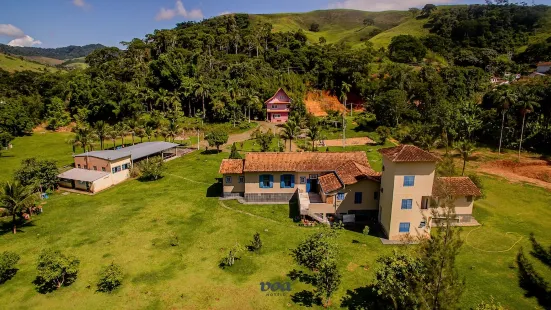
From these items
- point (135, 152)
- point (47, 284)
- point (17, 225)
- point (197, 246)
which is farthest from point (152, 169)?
point (47, 284)

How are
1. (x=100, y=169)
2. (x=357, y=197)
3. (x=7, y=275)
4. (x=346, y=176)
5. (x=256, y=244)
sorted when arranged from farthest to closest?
(x=100, y=169) → (x=346, y=176) → (x=357, y=197) → (x=256, y=244) → (x=7, y=275)

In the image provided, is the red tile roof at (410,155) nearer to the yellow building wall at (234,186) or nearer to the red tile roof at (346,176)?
the red tile roof at (346,176)

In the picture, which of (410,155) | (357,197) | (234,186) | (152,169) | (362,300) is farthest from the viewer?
(152,169)

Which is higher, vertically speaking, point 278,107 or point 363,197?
point 278,107

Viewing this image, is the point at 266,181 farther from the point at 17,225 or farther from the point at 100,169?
the point at 17,225

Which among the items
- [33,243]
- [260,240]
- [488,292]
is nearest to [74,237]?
[33,243]

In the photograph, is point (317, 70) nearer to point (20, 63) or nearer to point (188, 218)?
point (188, 218)
